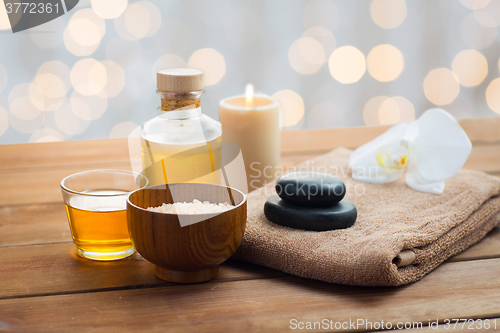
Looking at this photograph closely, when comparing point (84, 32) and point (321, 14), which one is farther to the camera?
point (321, 14)

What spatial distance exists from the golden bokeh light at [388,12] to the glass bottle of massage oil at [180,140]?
1.12m

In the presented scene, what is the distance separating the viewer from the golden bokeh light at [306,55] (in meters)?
1.51

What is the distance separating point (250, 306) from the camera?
428mm

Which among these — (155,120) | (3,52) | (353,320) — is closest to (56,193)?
(155,120)

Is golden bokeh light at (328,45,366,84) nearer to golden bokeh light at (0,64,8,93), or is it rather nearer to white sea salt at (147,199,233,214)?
golden bokeh light at (0,64,8,93)

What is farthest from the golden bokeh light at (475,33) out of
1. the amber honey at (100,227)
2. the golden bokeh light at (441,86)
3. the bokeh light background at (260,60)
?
the amber honey at (100,227)

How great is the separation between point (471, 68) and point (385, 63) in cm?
36

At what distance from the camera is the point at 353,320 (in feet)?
1.34

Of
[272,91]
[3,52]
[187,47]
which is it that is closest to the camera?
[3,52]

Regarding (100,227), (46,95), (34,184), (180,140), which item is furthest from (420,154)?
(46,95)

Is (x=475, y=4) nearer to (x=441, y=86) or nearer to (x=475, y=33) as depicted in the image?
(x=475, y=33)

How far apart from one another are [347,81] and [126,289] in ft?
4.32

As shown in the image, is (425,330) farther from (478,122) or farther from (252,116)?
(478,122)

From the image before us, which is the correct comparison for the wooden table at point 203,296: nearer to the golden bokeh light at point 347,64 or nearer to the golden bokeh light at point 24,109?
the golden bokeh light at point 24,109
